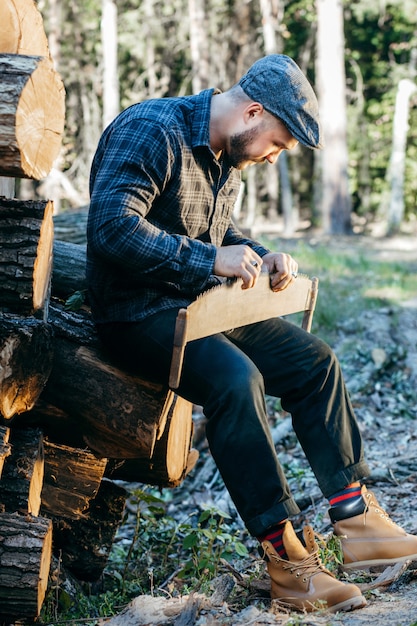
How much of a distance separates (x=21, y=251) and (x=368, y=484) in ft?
7.98

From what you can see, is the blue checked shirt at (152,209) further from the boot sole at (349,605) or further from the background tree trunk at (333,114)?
the background tree trunk at (333,114)

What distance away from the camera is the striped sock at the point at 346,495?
3225mm

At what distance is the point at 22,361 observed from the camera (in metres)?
2.90

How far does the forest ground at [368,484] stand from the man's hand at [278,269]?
1133 millimetres

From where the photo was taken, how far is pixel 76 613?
134 inches

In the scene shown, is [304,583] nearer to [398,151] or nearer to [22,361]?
[22,361]

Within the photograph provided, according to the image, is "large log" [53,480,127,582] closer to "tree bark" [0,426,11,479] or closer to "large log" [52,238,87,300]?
"large log" [52,238,87,300]

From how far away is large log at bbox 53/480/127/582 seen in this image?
3891 millimetres

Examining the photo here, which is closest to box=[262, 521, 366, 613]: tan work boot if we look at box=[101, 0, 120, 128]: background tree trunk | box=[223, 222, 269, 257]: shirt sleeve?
box=[223, 222, 269, 257]: shirt sleeve

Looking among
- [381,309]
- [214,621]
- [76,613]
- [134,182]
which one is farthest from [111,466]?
[381,309]

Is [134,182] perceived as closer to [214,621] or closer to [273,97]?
[273,97]

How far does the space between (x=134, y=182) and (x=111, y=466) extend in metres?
1.41

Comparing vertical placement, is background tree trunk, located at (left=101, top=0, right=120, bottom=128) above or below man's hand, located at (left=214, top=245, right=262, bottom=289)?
above

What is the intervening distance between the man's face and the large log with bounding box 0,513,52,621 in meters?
1.66
